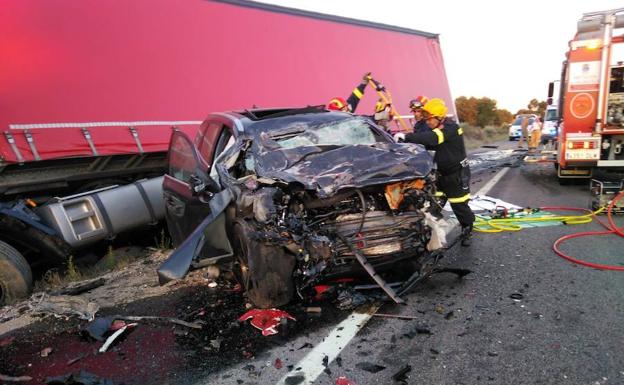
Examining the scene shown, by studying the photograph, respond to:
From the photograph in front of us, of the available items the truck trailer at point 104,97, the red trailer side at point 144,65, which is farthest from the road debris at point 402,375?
the red trailer side at point 144,65

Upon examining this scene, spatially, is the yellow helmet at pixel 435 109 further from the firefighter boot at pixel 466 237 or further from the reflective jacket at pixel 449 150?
the firefighter boot at pixel 466 237

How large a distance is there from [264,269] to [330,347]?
2.40 ft

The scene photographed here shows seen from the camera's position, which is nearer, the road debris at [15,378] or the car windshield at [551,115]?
the road debris at [15,378]

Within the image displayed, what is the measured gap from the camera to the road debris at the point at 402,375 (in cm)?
252

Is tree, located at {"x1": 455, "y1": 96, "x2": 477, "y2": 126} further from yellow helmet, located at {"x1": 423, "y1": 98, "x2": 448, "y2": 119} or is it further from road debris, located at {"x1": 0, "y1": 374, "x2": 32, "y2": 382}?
road debris, located at {"x1": 0, "y1": 374, "x2": 32, "y2": 382}

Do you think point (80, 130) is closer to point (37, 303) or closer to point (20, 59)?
point (20, 59)

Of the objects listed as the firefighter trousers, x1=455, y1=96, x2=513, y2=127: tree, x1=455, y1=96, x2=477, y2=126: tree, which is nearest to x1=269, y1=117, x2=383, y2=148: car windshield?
the firefighter trousers

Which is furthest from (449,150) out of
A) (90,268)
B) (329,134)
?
(90,268)

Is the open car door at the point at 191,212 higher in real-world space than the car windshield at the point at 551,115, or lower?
lower

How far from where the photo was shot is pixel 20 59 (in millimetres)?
4762

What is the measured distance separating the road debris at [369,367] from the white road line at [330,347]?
0.60ft

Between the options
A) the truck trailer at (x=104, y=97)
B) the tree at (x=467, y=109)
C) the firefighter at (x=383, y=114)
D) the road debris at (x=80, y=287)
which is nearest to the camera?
the road debris at (x=80, y=287)

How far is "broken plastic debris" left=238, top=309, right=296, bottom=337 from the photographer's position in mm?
3280

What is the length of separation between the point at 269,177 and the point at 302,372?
1497 mm
